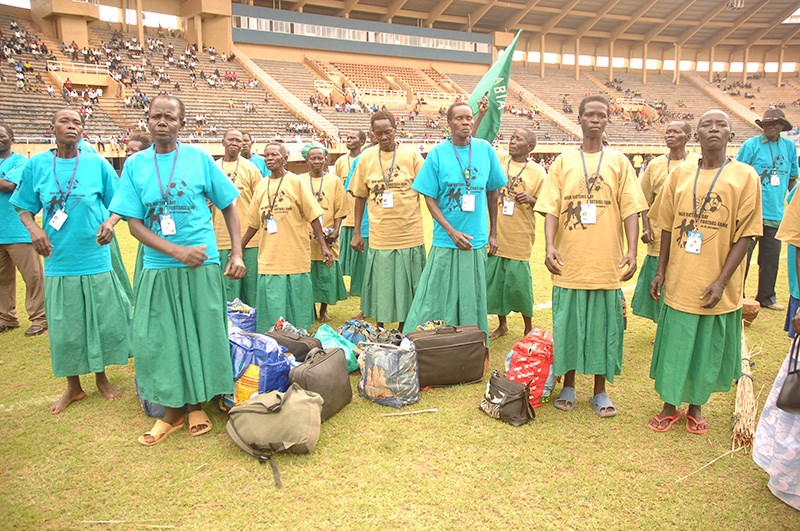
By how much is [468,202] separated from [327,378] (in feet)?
5.56

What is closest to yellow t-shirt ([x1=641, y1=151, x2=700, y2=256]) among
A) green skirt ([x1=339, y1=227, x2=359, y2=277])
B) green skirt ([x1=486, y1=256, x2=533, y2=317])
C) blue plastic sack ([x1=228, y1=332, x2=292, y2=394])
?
green skirt ([x1=486, y1=256, x2=533, y2=317])

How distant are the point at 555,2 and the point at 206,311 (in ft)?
140

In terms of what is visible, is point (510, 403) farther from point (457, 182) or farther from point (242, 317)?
point (242, 317)

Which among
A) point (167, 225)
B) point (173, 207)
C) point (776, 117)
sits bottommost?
point (167, 225)

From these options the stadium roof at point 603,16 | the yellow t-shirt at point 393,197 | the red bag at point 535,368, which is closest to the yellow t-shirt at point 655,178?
the red bag at point 535,368

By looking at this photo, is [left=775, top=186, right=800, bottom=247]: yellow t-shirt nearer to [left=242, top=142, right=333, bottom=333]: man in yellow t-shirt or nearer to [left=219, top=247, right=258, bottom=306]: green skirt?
[left=242, top=142, right=333, bottom=333]: man in yellow t-shirt

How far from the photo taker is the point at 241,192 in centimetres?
548

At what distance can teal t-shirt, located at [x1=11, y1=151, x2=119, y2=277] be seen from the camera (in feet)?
12.9

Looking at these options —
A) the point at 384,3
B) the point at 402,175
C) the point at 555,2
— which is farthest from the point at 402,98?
the point at 402,175

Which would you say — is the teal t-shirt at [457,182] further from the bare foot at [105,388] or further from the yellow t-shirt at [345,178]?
the bare foot at [105,388]

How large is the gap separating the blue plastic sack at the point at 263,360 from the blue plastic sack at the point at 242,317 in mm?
1221

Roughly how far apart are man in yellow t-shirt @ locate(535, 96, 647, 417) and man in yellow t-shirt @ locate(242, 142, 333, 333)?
2208 mm

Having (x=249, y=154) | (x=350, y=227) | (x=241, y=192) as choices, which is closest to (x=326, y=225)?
(x=350, y=227)

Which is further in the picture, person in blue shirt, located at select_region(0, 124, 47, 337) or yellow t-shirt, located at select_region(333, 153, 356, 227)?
yellow t-shirt, located at select_region(333, 153, 356, 227)
